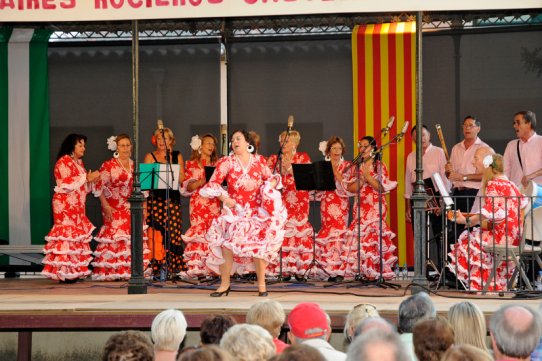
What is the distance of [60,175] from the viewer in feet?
38.5

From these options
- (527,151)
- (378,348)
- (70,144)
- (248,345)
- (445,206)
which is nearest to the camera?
(378,348)

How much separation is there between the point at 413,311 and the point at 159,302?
3540 mm

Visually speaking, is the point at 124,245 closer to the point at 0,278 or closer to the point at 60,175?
the point at 60,175

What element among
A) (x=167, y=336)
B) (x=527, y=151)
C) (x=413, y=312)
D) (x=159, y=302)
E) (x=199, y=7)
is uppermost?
(x=199, y=7)

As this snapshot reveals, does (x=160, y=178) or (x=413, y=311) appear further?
Result: (x=160, y=178)

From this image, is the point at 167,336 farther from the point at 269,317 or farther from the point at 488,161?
the point at 488,161

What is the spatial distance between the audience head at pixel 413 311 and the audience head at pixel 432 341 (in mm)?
710

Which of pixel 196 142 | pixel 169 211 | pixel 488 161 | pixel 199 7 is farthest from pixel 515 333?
pixel 169 211

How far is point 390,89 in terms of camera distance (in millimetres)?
13164

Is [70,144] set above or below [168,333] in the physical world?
above

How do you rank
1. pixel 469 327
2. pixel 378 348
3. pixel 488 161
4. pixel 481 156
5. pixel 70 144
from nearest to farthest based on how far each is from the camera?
pixel 378 348
pixel 469 327
pixel 488 161
pixel 481 156
pixel 70 144

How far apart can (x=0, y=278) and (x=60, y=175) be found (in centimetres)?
239

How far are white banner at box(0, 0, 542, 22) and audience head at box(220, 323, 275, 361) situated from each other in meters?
5.14

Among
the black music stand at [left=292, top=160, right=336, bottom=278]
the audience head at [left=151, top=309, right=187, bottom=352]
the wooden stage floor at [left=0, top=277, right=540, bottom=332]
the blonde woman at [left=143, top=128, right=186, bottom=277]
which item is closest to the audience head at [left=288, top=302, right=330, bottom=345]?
the audience head at [left=151, top=309, right=187, bottom=352]
